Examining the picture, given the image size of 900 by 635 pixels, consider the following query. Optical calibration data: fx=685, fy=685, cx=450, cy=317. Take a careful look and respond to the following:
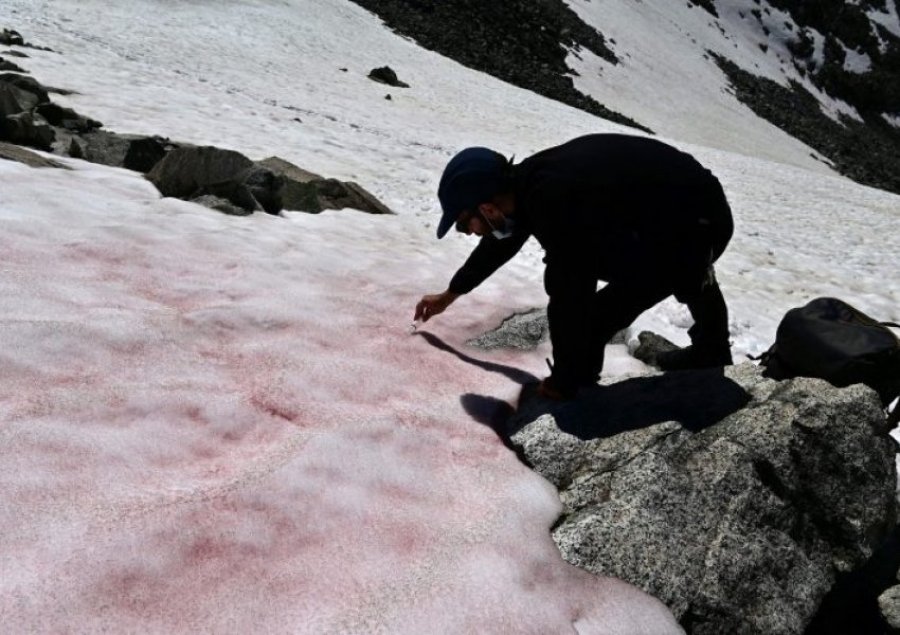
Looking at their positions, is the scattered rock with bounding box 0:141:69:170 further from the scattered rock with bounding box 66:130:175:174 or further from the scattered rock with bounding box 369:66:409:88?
the scattered rock with bounding box 369:66:409:88

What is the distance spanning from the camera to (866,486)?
334 centimetres

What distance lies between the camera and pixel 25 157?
680 centimetres

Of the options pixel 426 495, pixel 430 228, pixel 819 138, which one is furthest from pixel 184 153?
pixel 819 138

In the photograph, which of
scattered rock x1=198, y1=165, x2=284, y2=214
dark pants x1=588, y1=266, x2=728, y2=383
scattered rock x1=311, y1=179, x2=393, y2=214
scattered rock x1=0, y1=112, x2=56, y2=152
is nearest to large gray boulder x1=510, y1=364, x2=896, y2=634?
dark pants x1=588, y1=266, x2=728, y2=383

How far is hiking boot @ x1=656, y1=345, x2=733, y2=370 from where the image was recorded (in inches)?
173

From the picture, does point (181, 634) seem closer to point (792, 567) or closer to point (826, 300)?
point (792, 567)

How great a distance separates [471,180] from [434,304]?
1353 mm

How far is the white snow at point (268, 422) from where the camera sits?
8.03 ft

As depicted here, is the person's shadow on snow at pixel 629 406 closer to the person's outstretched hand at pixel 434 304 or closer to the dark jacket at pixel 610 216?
the dark jacket at pixel 610 216

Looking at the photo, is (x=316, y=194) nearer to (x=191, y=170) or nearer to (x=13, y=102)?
(x=191, y=170)

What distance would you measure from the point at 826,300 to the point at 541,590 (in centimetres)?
262

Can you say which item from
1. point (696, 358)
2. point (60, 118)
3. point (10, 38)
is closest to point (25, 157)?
point (60, 118)

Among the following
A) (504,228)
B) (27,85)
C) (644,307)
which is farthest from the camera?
(27,85)

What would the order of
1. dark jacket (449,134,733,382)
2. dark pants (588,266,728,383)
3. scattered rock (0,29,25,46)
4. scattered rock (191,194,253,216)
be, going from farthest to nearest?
1. scattered rock (0,29,25,46)
2. scattered rock (191,194,253,216)
3. dark pants (588,266,728,383)
4. dark jacket (449,134,733,382)
